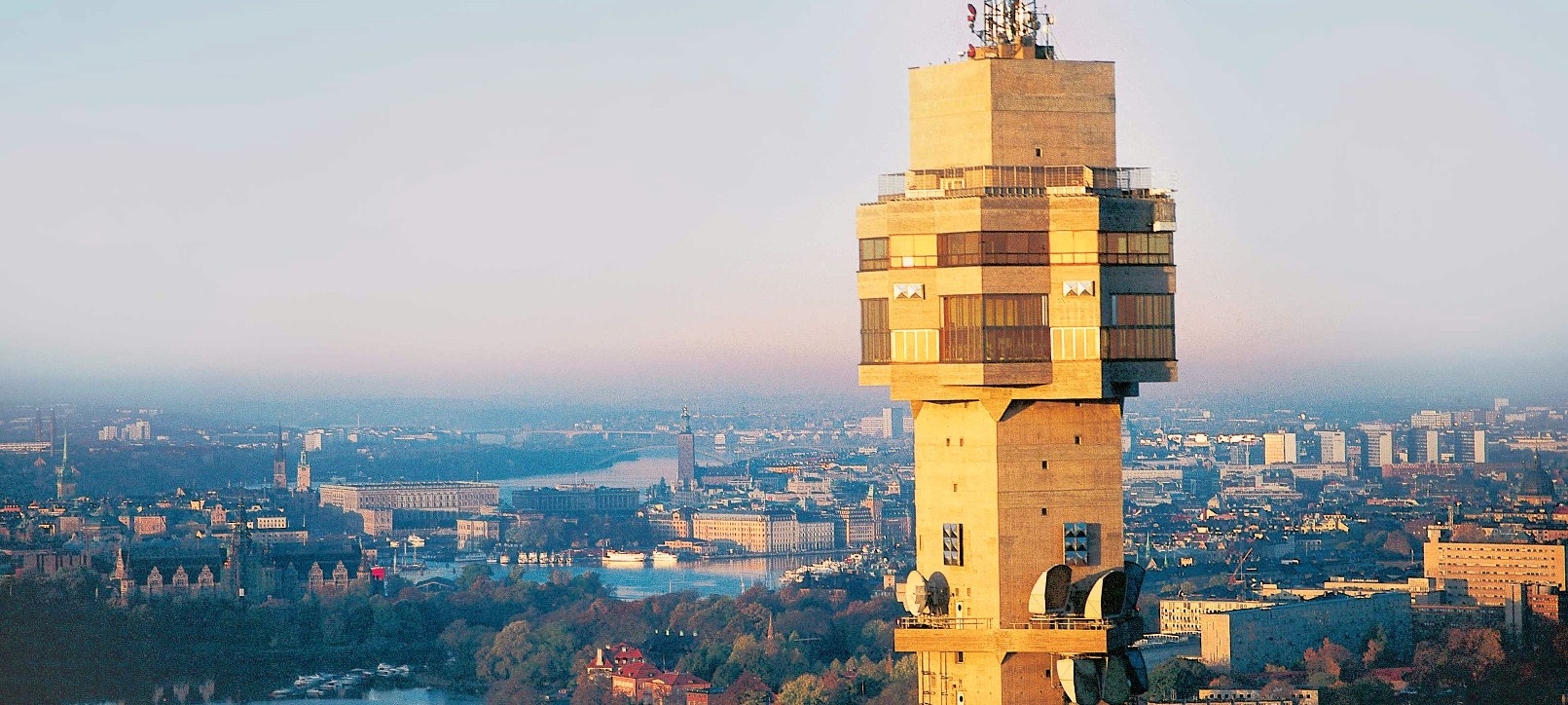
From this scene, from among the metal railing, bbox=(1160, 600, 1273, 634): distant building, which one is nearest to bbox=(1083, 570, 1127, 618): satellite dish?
the metal railing

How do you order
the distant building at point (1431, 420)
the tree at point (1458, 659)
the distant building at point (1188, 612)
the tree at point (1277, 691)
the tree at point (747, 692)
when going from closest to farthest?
the tree at point (1277, 691)
the tree at point (1458, 659)
the tree at point (747, 692)
the distant building at point (1188, 612)
the distant building at point (1431, 420)

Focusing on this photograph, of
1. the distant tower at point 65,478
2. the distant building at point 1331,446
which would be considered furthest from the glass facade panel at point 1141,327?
the distant building at point 1331,446

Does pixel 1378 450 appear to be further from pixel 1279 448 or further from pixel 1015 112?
pixel 1015 112

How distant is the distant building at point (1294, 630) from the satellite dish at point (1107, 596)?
61938 millimetres

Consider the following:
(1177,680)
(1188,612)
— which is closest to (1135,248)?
(1177,680)

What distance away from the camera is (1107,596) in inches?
849

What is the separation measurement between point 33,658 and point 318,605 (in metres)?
27.7

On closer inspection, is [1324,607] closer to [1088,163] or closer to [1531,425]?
[1531,425]

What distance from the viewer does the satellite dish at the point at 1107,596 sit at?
21453 mm

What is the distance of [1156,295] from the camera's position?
856 inches

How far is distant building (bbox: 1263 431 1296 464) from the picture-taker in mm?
182000

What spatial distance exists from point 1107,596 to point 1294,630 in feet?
228

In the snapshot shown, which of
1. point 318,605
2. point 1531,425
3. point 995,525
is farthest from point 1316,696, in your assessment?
point 1531,425

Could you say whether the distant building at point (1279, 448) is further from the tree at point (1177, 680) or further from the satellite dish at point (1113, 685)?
the satellite dish at point (1113, 685)
